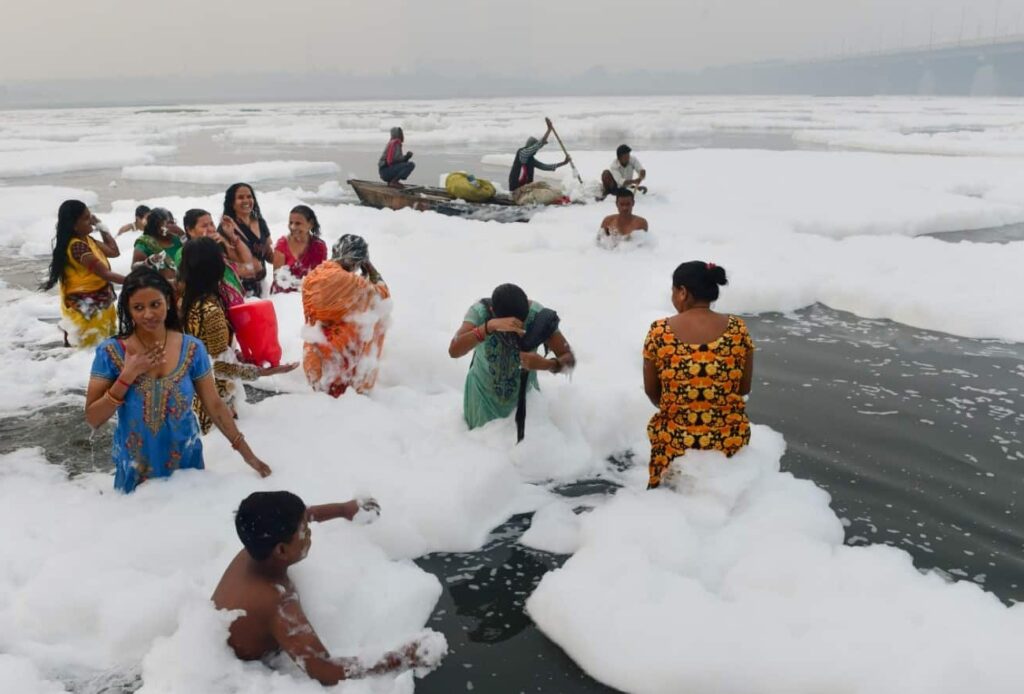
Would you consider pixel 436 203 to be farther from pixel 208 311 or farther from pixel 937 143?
pixel 937 143

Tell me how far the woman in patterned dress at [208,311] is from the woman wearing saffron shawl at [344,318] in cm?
57

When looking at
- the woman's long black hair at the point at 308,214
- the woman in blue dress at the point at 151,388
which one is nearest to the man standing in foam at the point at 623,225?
the woman's long black hair at the point at 308,214

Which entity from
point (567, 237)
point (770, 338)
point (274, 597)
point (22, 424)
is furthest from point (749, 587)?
point (567, 237)

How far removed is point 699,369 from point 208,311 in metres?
2.74

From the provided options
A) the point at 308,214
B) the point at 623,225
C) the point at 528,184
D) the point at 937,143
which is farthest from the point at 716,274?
the point at 937,143

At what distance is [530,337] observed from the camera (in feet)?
13.4

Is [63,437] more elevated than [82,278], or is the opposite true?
[82,278]

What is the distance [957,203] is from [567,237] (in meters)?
7.64

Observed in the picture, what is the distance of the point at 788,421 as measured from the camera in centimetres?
499

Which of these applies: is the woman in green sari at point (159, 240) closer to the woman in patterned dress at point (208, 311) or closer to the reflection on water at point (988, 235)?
the woman in patterned dress at point (208, 311)

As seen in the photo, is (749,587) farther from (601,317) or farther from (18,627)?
(601,317)

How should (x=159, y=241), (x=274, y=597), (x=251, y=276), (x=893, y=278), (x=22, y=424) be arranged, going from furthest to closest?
1. (x=893, y=278)
2. (x=251, y=276)
3. (x=159, y=241)
4. (x=22, y=424)
5. (x=274, y=597)

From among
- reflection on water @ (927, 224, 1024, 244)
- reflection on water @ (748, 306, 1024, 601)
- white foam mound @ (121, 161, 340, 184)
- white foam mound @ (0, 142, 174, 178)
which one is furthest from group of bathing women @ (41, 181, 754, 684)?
white foam mound @ (0, 142, 174, 178)

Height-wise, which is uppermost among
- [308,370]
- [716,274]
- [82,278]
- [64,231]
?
[716,274]
